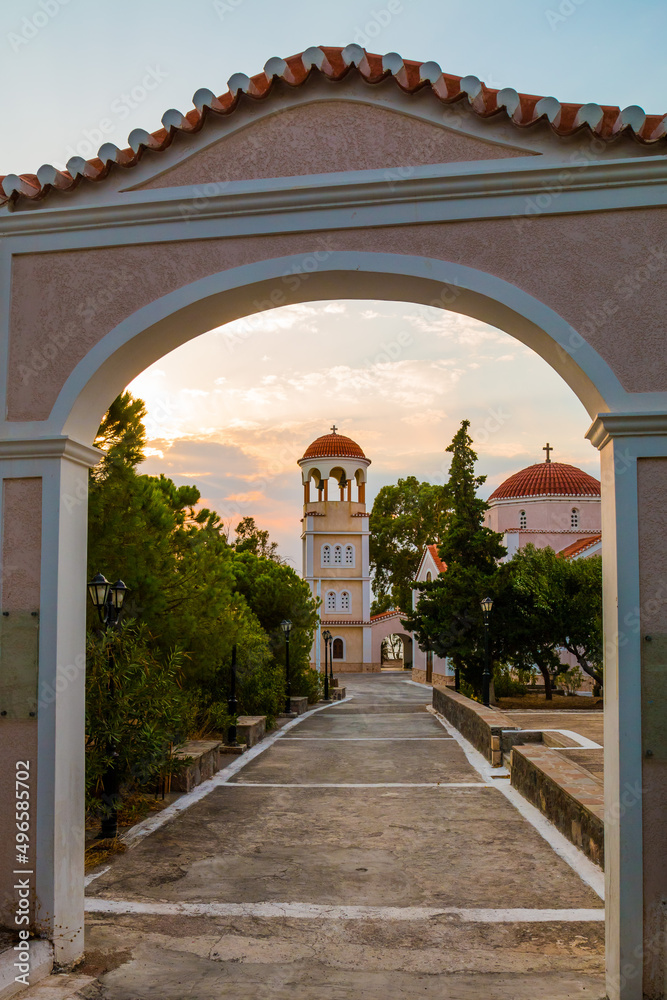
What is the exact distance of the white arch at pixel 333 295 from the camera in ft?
14.5

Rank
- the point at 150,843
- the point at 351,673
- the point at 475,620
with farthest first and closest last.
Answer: the point at 351,673 < the point at 475,620 < the point at 150,843

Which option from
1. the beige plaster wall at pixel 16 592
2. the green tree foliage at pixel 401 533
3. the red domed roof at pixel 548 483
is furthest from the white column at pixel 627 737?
the green tree foliage at pixel 401 533

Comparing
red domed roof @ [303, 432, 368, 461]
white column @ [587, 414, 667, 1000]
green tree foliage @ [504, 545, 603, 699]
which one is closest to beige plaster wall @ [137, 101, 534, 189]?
white column @ [587, 414, 667, 1000]

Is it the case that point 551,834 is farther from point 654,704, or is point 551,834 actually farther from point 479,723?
point 479,723

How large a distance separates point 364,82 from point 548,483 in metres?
31.0

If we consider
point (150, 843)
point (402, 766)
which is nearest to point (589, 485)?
point (402, 766)

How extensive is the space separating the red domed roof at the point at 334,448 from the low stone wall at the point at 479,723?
2598 centimetres

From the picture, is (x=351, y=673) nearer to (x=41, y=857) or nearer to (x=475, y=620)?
(x=475, y=620)

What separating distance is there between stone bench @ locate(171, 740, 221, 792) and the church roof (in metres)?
6.87

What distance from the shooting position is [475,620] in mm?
24031

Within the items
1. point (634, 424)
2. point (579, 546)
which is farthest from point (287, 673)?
point (634, 424)

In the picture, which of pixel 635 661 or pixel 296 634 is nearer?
pixel 635 661

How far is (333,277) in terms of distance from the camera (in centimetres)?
483

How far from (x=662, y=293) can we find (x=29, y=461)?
3666 mm
